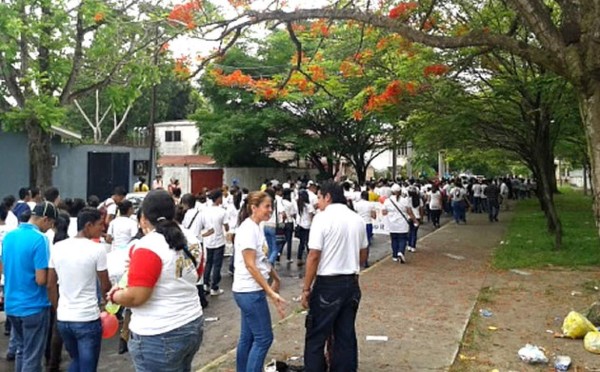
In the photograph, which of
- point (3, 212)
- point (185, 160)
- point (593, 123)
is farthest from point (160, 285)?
point (185, 160)

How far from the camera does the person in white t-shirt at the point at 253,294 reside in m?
4.84

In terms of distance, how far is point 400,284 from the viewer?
10234mm

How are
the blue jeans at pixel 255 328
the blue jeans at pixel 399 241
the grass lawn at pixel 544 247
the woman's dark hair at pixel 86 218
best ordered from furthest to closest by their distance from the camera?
the blue jeans at pixel 399 241 < the grass lawn at pixel 544 247 < the blue jeans at pixel 255 328 < the woman's dark hair at pixel 86 218

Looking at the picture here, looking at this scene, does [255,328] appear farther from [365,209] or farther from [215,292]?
[365,209]

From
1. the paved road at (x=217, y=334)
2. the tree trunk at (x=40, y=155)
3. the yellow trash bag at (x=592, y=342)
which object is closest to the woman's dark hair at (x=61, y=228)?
the paved road at (x=217, y=334)

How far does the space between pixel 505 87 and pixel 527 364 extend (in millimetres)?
10160

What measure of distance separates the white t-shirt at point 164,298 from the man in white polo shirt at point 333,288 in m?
1.80

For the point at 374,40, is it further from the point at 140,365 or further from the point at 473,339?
the point at 140,365

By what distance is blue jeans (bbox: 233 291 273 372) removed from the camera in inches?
190

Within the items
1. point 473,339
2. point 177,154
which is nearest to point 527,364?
point 473,339

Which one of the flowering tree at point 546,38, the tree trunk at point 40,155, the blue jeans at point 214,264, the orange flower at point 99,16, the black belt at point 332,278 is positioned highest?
the orange flower at point 99,16

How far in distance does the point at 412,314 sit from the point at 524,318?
1.44 meters

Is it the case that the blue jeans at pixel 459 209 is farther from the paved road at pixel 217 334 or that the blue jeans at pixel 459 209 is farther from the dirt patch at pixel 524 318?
the paved road at pixel 217 334

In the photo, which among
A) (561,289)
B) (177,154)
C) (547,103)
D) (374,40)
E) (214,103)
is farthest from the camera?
(177,154)
